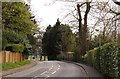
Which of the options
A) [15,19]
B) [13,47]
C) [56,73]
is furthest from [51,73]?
[13,47]

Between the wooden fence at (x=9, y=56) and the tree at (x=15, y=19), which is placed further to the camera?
the wooden fence at (x=9, y=56)

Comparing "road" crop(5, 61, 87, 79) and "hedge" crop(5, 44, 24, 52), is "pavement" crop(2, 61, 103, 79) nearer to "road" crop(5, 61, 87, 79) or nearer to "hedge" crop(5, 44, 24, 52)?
"road" crop(5, 61, 87, 79)

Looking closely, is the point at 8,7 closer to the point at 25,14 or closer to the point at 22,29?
the point at 25,14

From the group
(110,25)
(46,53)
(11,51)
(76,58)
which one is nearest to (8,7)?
(11,51)

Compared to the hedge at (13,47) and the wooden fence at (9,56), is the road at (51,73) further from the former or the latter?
the hedge at (13,47)

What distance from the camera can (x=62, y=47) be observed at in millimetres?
100875

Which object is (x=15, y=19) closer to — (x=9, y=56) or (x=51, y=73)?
(x=9, y=56)

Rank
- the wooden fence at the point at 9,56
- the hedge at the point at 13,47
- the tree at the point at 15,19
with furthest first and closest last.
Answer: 1. the hedge at the point at 13,47
2. the wooden fence at the point at 9,56
3. the tree at the point at 15,19

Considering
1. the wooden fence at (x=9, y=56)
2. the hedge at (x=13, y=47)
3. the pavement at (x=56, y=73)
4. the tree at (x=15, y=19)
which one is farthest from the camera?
the hedge at (x=13, y=47)

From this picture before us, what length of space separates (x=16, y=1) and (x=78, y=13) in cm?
1906

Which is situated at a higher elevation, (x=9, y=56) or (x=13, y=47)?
(x=13, y=47)

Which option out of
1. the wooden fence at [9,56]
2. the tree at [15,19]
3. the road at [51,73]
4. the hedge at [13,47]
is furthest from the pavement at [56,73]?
the hedge at [13,47]

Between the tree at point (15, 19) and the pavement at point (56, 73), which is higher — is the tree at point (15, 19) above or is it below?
above

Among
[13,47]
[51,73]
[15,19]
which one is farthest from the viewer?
[13,47]
